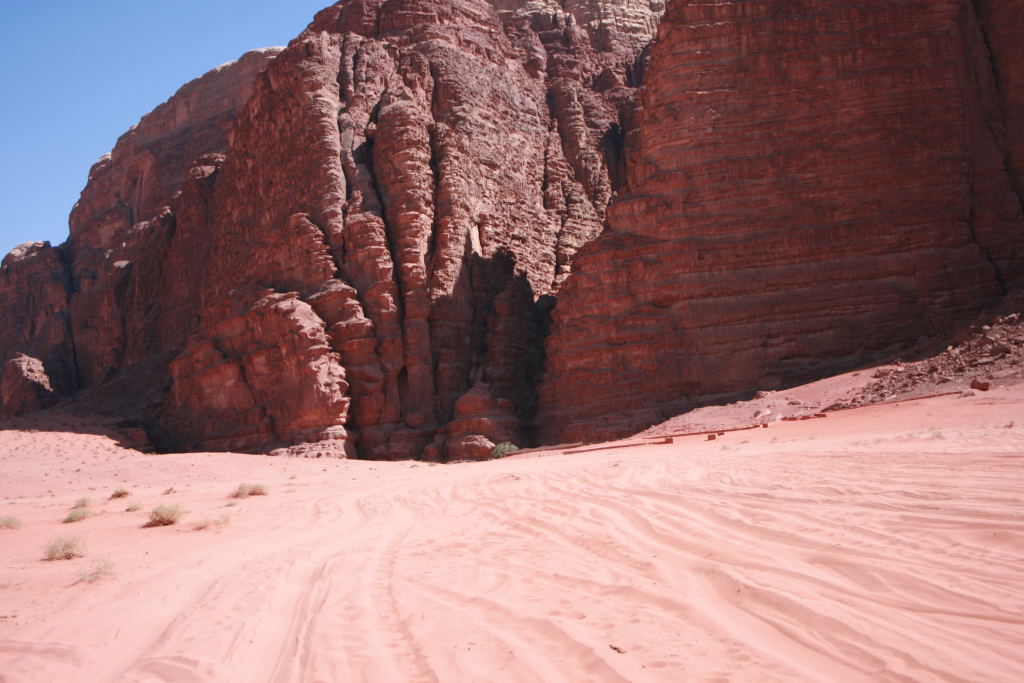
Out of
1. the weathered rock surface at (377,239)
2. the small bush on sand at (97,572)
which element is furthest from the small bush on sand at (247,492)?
the weathered rock surface at (377,239)

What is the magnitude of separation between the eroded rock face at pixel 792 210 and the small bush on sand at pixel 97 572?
17.7 metres

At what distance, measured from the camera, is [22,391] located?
40750mm

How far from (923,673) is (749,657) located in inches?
26.0

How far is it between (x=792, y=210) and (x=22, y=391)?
138 feet

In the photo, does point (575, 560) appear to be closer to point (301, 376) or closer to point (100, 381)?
point (301, 376)

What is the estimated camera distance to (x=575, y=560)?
5.16m

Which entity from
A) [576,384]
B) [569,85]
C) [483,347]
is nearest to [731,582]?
[576,384]

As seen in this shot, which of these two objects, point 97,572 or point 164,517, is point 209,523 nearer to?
point 164,517

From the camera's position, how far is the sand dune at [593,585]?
10.4 ft

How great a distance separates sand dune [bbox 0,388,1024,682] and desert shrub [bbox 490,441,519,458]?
532 inches

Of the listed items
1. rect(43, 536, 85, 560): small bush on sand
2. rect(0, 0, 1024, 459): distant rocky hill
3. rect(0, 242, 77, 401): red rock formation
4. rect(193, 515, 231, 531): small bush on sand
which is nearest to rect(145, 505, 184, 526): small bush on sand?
rect(193, 515, 231, 531): small bush on sand

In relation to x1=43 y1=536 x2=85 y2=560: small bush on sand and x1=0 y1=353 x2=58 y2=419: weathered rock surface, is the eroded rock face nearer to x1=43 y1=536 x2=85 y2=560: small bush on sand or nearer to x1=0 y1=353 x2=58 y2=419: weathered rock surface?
x1=43 y1=536 x2=85 y2=560: small bush on sand

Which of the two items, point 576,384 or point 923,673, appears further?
point 576,384

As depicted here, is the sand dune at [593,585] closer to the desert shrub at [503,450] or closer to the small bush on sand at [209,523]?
the small bush on sand at [209,523]
